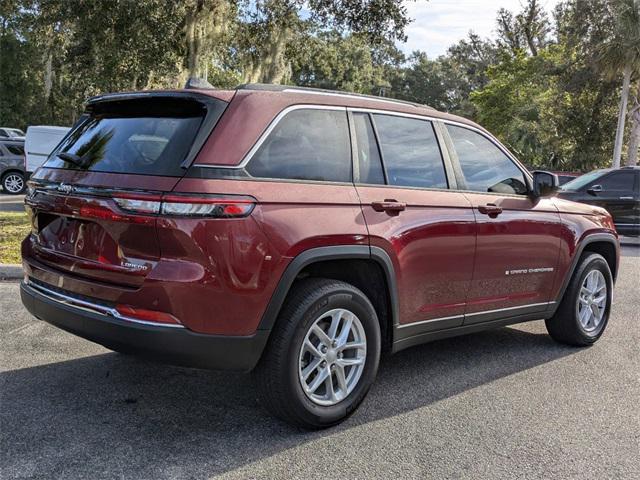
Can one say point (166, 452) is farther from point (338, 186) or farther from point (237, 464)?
point (338, 186)

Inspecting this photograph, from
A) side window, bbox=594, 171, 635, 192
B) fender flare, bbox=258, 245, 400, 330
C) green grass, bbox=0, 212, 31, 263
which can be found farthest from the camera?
side window, bbox=594, 171, 635, 192

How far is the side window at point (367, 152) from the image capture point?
384cm

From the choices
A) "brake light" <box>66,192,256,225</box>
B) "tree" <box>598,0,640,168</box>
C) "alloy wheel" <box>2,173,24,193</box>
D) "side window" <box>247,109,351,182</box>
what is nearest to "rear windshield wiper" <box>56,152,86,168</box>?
"brake light" <box>66,192,256,225</box>

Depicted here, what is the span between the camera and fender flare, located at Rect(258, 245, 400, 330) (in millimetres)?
3264

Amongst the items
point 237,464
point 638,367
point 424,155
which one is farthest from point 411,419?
point 638,367

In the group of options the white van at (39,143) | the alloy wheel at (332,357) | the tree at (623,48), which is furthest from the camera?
the tree at (623,48)

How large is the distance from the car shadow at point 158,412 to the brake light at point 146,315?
2.19 ft

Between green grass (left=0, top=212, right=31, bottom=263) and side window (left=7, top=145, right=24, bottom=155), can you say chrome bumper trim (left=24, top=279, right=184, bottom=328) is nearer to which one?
green grass (left=0, top=212, right=31, bottom=263)

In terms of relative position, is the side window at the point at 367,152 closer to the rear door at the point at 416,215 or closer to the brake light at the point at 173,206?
the rear door at the point at 416,215

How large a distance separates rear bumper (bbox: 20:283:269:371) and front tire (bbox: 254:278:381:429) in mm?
139

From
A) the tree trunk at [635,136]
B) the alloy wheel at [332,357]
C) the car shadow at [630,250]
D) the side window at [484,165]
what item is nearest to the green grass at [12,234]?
the alloy wheel at [332,357]

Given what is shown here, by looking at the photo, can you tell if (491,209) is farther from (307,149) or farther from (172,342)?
(172,342)

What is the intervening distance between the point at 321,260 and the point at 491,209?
1607mm

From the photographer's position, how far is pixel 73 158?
147 inches
